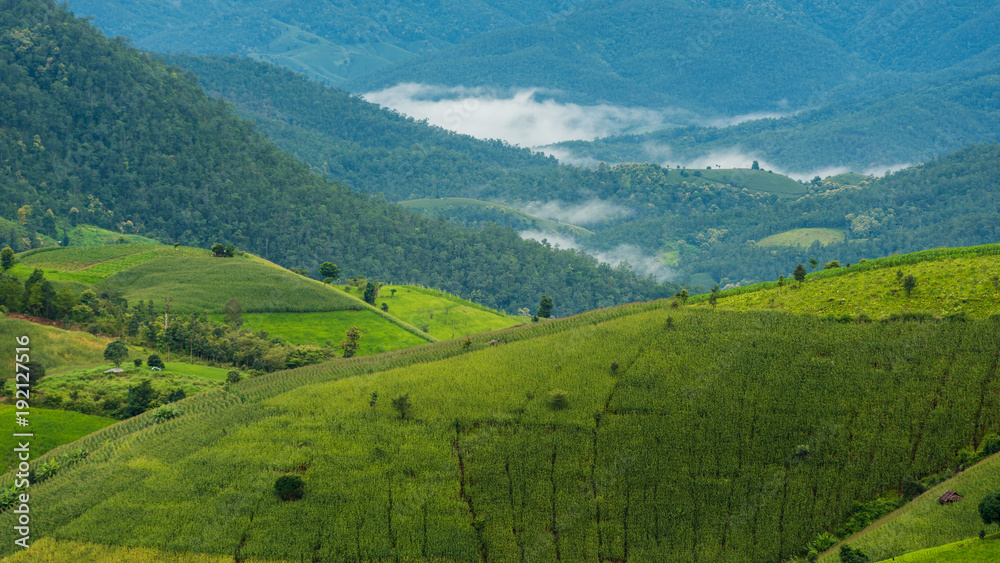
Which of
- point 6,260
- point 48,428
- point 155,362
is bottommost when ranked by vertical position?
point 48,428

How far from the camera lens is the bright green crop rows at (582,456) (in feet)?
162

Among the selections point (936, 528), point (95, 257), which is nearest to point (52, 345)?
point (95, 257)

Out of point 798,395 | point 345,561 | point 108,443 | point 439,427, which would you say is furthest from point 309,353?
point 798,395

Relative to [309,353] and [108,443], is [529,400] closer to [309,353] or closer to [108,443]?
[108,443]

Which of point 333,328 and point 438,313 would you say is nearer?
point 333,328

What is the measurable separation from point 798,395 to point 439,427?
85.6 ft

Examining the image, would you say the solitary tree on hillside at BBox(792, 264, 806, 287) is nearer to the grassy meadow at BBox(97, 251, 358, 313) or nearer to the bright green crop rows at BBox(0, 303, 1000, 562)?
the bright green crop rows at BBox(0, 303, 1000, 562)

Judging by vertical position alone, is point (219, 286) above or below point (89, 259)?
below

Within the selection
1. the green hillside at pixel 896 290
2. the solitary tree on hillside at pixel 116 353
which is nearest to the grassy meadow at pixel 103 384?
the solitary tree on hillside at pixel 116 353

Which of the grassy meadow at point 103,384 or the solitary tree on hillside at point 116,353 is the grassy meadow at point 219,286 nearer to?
the solitary tree on hillside at point 116,353

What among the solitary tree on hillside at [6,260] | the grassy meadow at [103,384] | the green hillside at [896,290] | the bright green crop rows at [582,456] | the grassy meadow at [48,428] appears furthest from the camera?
the solitary tree on hillside at [6,260]

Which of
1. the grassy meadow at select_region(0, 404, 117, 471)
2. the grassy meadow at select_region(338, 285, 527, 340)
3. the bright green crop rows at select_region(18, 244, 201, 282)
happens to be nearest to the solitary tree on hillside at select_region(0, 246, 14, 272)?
the bright green crop rows at select_region(18, 244, 201, 282)

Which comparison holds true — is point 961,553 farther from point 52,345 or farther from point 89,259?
point 89,259

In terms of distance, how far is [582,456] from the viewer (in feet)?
176
